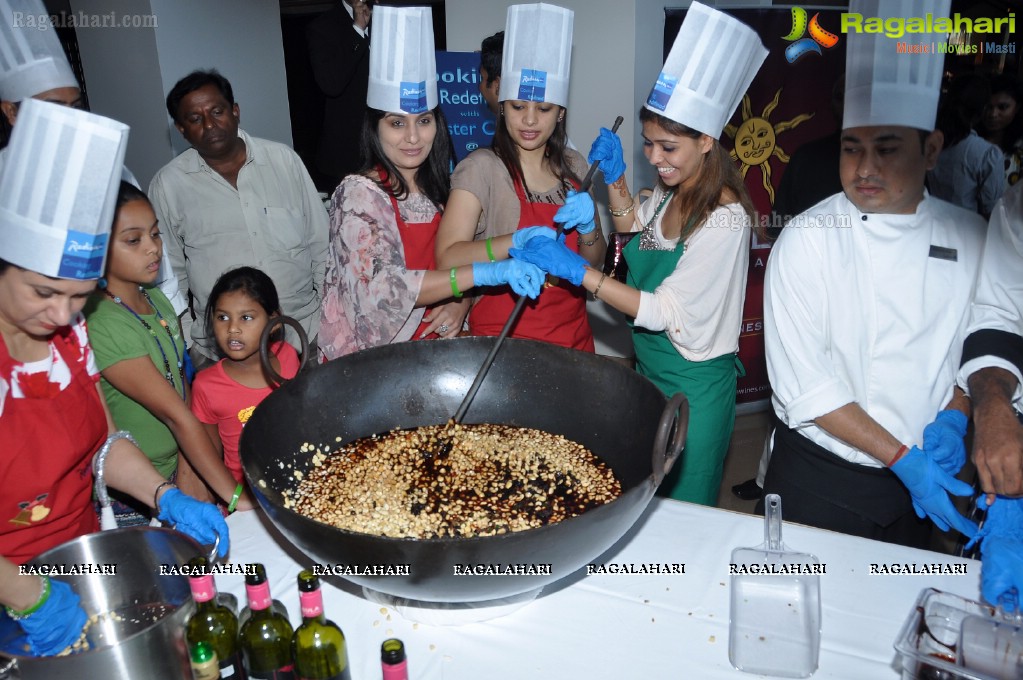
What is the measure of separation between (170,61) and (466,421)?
2.99 metres

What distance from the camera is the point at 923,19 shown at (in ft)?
4.45

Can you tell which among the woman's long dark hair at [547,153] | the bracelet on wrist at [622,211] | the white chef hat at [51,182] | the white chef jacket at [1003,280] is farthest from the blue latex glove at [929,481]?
the white chef hat at [51,182]

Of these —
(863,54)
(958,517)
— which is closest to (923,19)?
(863,54)

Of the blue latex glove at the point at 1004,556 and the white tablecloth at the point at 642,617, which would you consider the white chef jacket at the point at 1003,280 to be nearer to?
the blue latex glove at the point at 1004,556

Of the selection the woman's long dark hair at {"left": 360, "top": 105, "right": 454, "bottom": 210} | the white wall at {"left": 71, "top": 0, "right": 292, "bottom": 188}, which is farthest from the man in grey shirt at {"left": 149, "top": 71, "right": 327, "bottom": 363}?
the white wall at {"left": 71, "top": 0, "right": 292, "bottom": 188}

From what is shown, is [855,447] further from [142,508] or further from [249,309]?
[142,508]

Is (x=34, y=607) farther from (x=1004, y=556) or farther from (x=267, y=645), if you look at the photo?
(x=1004, y=556)

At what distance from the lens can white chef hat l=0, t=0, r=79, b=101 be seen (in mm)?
2191

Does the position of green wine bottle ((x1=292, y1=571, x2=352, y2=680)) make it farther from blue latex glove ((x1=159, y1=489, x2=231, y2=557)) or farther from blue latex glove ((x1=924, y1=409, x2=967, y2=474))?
blue latex glove ((x1=924, y1=409, x2=967, y2=474))

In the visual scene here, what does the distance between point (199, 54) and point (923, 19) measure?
351cm

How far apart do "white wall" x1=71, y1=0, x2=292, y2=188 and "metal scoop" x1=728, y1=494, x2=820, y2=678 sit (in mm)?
3595

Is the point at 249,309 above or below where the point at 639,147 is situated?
below

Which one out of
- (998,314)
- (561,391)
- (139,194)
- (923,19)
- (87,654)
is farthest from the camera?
(139,194)

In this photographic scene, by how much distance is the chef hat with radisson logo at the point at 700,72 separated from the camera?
69.9 inches
